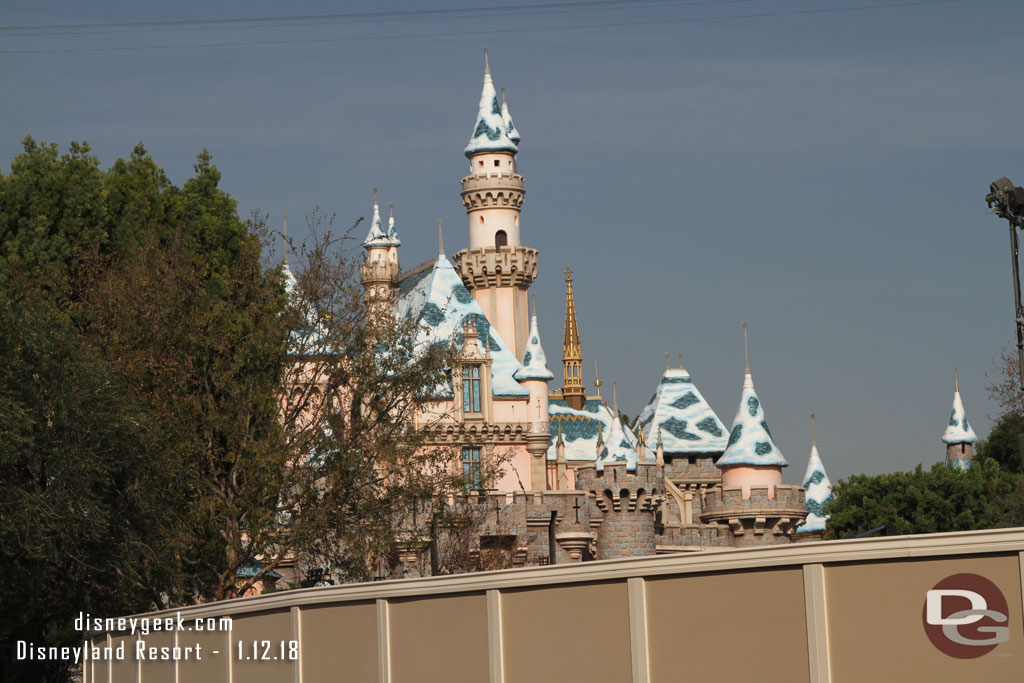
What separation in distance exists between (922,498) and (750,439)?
490 inches

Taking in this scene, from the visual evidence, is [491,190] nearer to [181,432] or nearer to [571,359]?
[571,359]

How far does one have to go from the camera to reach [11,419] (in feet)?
64.4

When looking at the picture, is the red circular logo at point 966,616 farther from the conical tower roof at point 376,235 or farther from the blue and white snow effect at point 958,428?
Result: the blue and white snow effect at point 958,428

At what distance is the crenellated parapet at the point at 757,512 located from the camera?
48.6 meters

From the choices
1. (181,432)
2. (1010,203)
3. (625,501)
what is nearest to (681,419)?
(625,501)

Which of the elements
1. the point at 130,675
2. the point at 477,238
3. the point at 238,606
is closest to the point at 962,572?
the point at 238,606

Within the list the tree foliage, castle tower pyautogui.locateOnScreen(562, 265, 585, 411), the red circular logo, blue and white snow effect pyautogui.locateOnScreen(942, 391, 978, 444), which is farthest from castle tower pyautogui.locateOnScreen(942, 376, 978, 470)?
the red circular logo

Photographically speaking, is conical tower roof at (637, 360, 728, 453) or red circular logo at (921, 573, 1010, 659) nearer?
red circular logo at (921, 573, 1010, 659)

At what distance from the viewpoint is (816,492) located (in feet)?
219

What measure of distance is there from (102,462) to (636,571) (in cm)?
1114

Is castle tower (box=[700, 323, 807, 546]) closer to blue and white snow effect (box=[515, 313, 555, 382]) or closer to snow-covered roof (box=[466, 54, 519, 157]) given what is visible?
blue and white snow effect (box=[515, 313, 555, 382])

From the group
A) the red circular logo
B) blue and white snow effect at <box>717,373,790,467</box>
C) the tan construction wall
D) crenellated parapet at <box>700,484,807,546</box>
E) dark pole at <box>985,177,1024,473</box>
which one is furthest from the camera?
blue and white snow effect at <box>717,373,790,467</box>

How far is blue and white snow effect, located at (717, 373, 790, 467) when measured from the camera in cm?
5128

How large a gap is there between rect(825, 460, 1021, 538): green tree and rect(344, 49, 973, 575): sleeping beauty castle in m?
2.44
